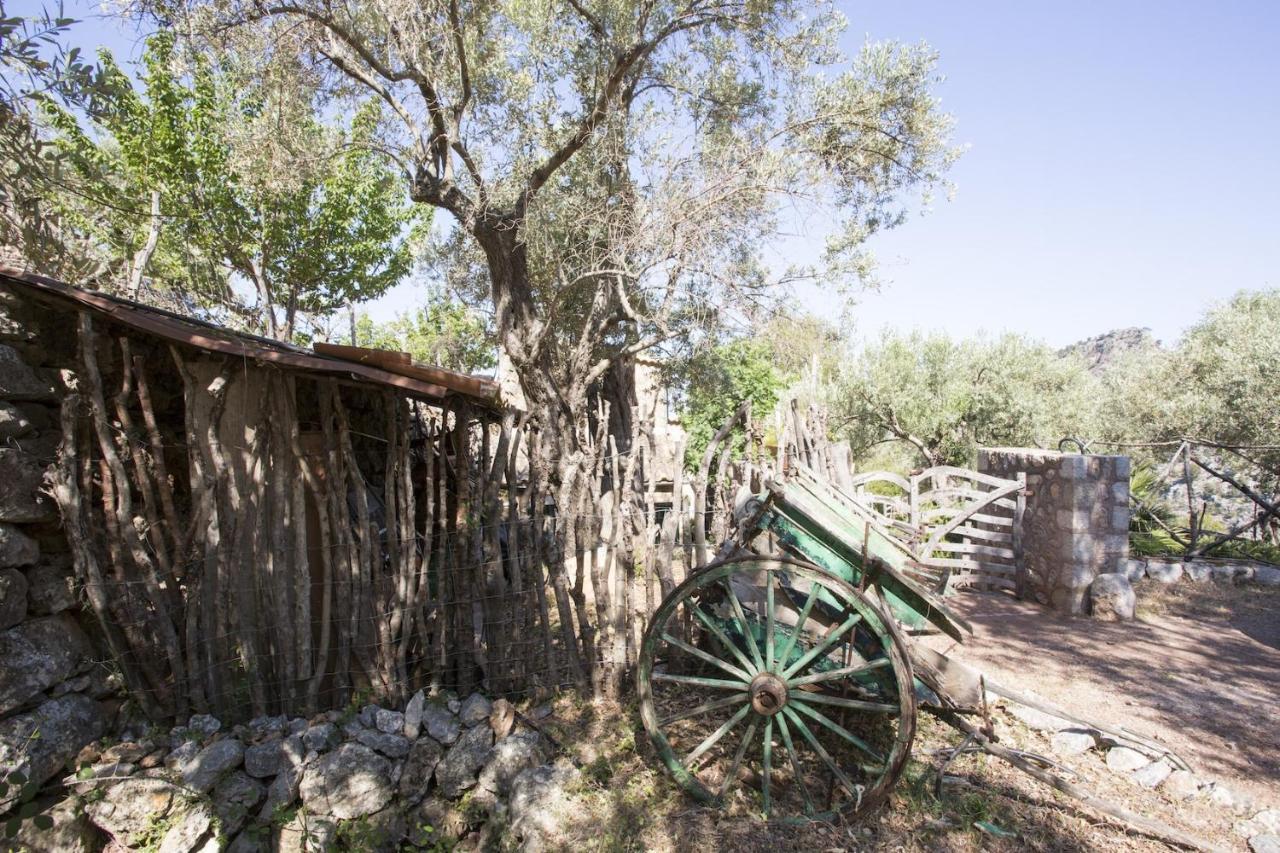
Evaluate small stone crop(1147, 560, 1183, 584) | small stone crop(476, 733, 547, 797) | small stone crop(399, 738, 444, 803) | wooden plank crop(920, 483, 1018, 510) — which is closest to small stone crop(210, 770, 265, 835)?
small stone crop(399, 738, 444, 803)

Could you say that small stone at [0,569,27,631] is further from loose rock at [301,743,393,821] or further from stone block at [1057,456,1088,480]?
stone block at [1057,456,1088,480]

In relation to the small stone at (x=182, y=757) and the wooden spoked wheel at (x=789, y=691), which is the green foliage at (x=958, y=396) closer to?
the wooden spoked wheel at (x=789, y=691)

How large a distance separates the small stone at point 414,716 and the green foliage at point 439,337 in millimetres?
16253

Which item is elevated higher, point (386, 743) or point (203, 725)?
point (203, 725)

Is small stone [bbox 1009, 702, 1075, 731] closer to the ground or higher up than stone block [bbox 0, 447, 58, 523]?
closer to the ground

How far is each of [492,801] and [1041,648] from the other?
453 cm

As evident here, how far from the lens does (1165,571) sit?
7.61 meters

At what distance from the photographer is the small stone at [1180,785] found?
3.28m

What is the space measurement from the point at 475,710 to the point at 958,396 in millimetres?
14619

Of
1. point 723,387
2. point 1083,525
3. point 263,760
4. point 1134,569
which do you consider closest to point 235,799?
point 263,760

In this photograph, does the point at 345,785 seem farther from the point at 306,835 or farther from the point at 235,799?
the point at 235,799

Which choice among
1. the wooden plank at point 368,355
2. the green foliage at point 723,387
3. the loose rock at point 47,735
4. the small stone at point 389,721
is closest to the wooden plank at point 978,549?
the green foliage at point 723,387

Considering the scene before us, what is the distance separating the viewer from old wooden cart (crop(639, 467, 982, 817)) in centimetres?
292

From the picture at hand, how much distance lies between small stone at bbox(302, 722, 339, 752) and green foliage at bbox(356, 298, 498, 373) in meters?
16.3
